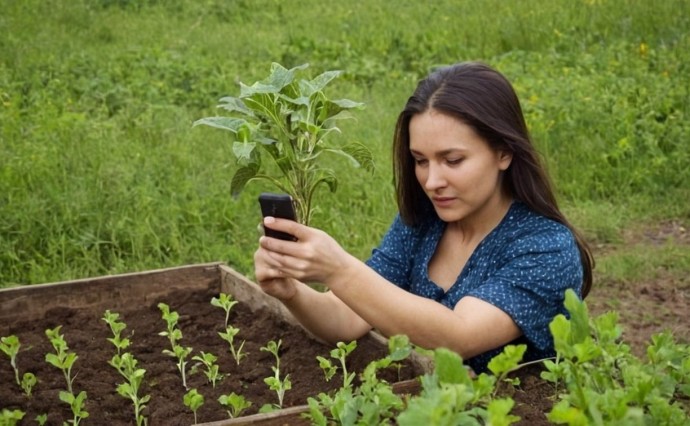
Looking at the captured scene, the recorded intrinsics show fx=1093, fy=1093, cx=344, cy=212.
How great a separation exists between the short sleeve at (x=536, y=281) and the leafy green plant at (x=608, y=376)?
0.58 metres

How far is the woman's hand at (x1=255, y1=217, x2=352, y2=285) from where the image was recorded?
2.40m

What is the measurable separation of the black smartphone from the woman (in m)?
0.03

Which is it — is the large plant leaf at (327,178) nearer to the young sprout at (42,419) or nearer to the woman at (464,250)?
the woman at (464,250)

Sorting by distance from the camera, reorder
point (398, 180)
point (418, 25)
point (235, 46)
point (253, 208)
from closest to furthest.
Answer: point (398, 180)
point (253, 208)
point (235, 46)
point (418, 25)

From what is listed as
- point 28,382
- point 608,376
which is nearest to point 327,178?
point 28,382

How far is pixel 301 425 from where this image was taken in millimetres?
2252

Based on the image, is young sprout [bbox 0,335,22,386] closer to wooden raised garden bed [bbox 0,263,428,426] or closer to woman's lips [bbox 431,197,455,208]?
wooden raised garden bed [bbox 0,263,428,426]

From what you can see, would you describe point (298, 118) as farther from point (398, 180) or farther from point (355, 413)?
point (355, 413)

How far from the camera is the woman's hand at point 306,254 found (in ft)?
7.89

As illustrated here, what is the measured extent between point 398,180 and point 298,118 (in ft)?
1.85

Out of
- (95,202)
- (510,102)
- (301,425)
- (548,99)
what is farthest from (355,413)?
(548,99)

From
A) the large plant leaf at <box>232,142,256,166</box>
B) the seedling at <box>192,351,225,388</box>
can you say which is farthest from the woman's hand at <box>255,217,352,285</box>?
the seedling at <box>192,351,225,388</box>

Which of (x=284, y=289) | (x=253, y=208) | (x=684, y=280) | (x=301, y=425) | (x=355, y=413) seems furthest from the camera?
(x=253, y=208)

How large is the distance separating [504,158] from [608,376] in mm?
1098
